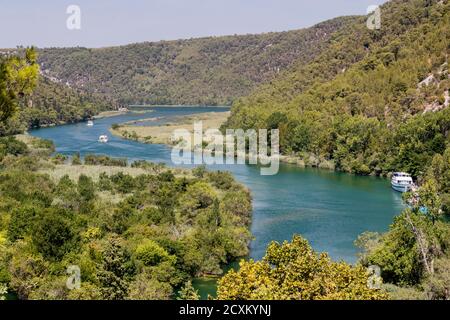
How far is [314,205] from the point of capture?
5919cm

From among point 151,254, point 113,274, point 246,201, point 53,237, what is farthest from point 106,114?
point 113,274

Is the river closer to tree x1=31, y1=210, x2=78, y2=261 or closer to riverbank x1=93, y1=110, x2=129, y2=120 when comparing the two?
tree x1=31, y1=210, x2=78, y2=261

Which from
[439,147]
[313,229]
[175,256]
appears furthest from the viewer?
[439,147]

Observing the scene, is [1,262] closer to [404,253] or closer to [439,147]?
[404,253]

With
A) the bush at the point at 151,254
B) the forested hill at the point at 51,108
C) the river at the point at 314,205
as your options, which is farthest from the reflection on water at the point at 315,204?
the forested hill at the point at 51,108

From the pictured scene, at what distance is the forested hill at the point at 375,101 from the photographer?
7869 centimetres

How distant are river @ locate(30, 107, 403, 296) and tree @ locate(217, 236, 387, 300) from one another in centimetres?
1798

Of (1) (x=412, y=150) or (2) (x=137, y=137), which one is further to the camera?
(2) (x=137, y=137)

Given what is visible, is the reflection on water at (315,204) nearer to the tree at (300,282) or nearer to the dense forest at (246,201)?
the dense forest at (246,201)

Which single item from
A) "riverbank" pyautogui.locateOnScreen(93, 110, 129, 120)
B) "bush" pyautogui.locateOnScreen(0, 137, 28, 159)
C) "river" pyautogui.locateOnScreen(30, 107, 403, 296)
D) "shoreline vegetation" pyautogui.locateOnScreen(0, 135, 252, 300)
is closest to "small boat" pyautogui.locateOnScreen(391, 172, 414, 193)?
"river" pyautogui.locateOnScreen(30, 107, 403, 296)

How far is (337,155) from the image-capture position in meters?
85.4

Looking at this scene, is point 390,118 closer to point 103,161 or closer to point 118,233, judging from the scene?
point 103,161
